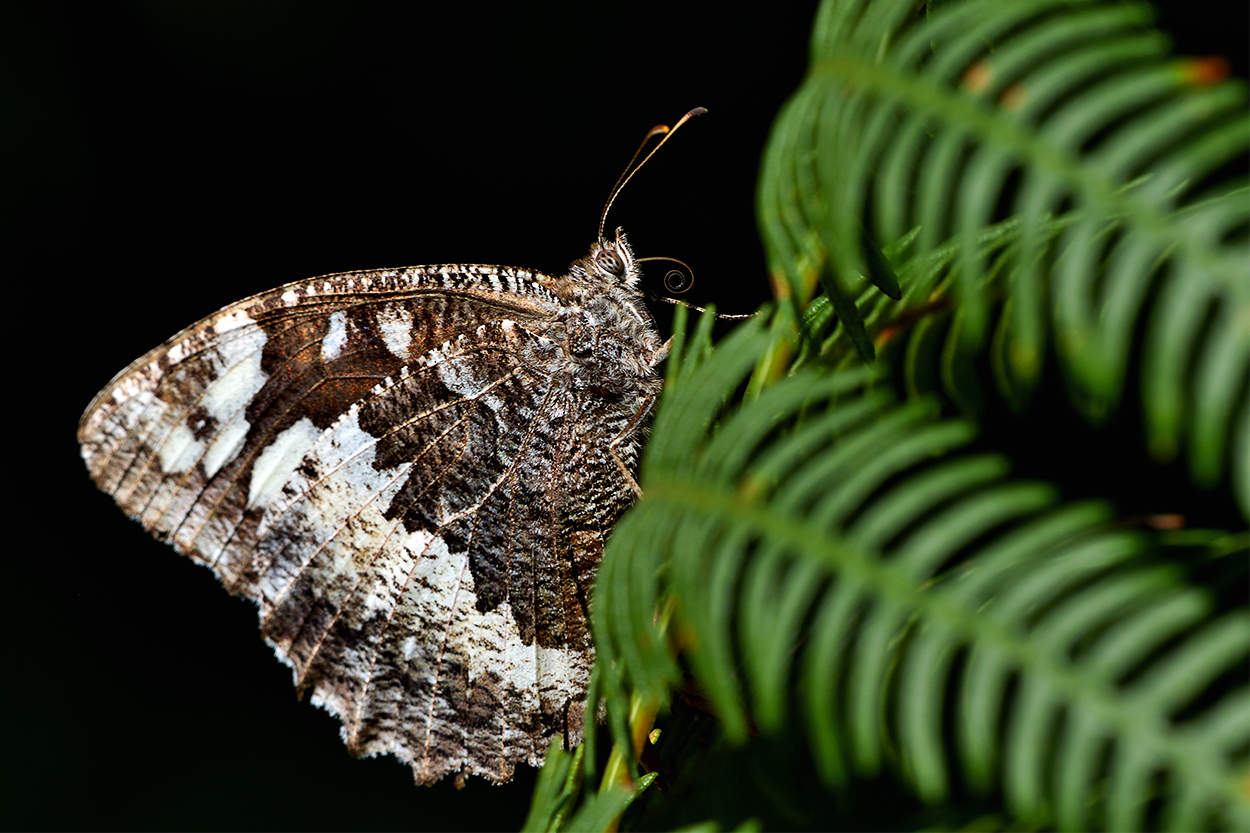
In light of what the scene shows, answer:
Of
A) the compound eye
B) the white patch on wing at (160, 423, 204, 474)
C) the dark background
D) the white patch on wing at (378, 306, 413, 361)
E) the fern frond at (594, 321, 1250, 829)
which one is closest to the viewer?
the fern frond at (594, 321, 1250, 829)

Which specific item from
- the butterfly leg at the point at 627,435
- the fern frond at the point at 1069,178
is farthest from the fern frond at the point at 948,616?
the butterfly leg at the point at 627,435

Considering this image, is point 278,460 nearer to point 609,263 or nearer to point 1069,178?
point 609,263

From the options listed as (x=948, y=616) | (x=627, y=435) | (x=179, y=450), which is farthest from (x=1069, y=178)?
(x=179, y=450)

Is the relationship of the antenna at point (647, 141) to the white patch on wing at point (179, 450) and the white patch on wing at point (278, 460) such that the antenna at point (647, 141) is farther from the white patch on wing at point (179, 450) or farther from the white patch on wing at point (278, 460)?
the white patch on wing at point (179, 450)

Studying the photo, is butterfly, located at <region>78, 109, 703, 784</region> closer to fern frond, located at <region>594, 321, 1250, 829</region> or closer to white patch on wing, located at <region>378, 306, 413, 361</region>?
white patch on wing, located at <region>378, 306, 413, 361</region>

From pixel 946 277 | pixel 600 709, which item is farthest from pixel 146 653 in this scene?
pixel 946 277

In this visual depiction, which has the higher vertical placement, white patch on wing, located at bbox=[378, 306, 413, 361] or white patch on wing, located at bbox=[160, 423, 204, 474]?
white patch on wing, located at bbox=[378, 306, 413, 361]

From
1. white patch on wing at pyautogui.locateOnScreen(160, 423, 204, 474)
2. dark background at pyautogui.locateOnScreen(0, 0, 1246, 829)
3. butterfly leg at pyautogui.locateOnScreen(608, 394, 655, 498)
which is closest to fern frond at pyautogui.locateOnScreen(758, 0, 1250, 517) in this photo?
butterfly leg at pyautogui.locateOnScreen(608, 394, 655, 498)
